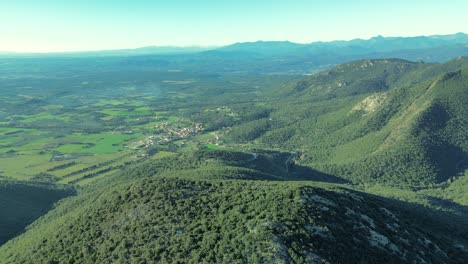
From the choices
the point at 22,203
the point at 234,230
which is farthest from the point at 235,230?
the point at 22,203

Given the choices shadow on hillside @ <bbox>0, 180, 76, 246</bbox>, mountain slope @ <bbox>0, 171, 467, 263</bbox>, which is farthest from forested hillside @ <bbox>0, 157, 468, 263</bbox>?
shadow on hillside @ <bbox>0, 180, 76, 246</bbox>

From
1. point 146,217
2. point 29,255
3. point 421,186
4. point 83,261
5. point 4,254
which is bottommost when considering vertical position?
point 421,186

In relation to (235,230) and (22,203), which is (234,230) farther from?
(22,203)

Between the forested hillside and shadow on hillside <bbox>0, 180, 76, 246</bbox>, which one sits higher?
the forested hillside

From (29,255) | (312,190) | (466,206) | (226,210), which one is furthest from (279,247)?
(466,206)

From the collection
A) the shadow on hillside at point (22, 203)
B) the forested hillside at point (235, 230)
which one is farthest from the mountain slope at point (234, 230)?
the shadow on hillside at point (22, 203)

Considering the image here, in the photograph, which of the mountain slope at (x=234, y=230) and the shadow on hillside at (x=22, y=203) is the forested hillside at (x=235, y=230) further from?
the shadow on hillside at (x=22, y=203)

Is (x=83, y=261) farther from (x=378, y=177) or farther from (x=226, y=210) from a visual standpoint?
(x=378, y=177)

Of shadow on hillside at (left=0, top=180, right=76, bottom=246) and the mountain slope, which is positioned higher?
the mountain slope

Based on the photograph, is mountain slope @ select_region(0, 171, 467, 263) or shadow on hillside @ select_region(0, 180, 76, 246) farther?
shadow on hillside @ select_region(0, 180, 76, 246)

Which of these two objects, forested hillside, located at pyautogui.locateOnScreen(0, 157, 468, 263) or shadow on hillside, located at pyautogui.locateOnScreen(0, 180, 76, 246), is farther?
shadow on hillside, located at pyautogui.locateOnScreen(0, 180, 76, 246)

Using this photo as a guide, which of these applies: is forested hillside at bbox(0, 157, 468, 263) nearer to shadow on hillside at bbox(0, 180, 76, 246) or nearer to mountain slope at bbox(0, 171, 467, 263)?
mountain slope at bbox(0, 171, 467, 263)
